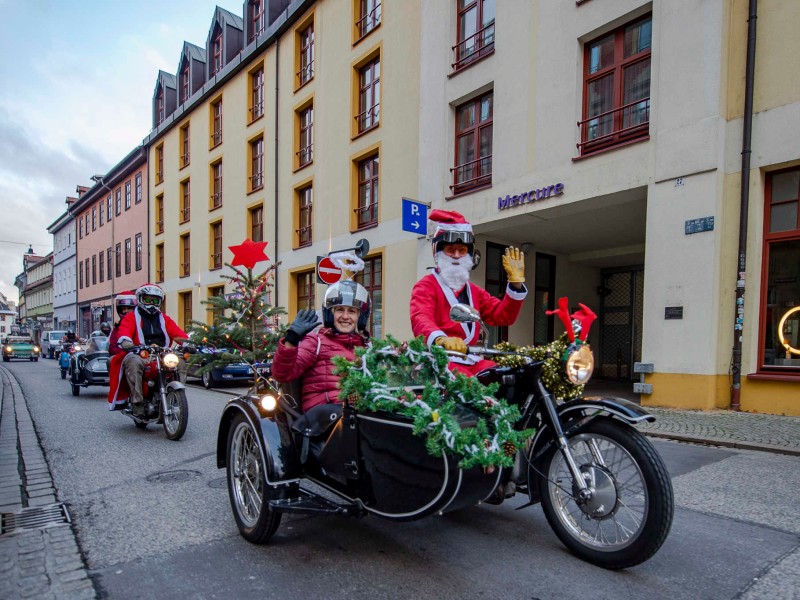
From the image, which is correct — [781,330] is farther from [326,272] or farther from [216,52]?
[216,52]

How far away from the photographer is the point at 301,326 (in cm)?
284

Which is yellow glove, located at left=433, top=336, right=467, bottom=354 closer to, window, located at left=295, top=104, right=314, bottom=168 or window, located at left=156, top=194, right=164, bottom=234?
window, located at left=295, top=104, right=314, bottom=168

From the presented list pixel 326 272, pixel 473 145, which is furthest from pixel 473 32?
pixel 326 272

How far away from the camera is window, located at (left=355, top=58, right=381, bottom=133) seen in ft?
50.1

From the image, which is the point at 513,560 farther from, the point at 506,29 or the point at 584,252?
the point at 584,252

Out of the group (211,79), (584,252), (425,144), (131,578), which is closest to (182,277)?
(211,79)

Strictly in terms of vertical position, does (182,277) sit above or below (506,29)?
below

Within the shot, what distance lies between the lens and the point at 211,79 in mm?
23547

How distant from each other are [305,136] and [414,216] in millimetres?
8732

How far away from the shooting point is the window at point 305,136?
58.7ft

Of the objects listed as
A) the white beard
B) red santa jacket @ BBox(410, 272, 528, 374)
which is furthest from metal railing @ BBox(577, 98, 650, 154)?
the white beard

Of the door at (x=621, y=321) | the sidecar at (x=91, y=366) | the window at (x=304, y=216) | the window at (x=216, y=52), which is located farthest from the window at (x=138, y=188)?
the door at (x=621, y=321)

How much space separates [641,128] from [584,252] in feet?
18.0

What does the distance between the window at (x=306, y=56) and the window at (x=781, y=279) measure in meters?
14.7
